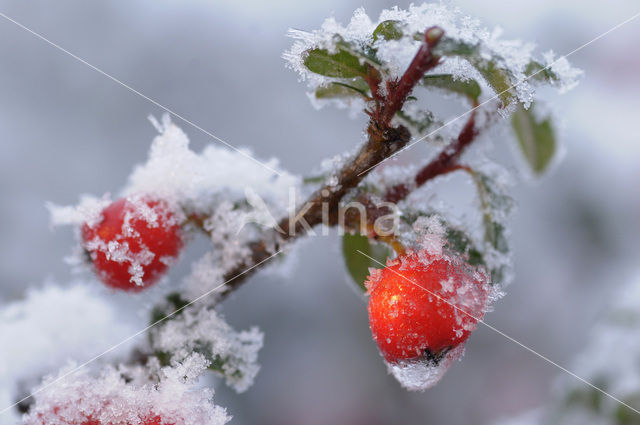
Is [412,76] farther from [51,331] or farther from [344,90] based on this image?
[51,331]

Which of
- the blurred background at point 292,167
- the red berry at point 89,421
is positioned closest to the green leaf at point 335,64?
the red berry at point 89,421

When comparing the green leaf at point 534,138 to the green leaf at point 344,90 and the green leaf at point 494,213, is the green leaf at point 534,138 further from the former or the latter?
the green leaf at point 344,90

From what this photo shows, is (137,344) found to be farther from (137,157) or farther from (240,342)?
(137,157)

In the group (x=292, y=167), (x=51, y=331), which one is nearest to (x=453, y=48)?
(x=51, y=331)

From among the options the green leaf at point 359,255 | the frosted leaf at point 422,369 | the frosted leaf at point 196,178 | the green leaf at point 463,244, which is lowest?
the frosted leaf at point 422,369

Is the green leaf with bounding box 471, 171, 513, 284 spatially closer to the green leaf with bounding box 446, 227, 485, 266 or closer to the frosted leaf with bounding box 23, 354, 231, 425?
the green leaf with bounding box 446, 227, 485, 266

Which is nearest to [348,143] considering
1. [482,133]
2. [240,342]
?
[482,133]
